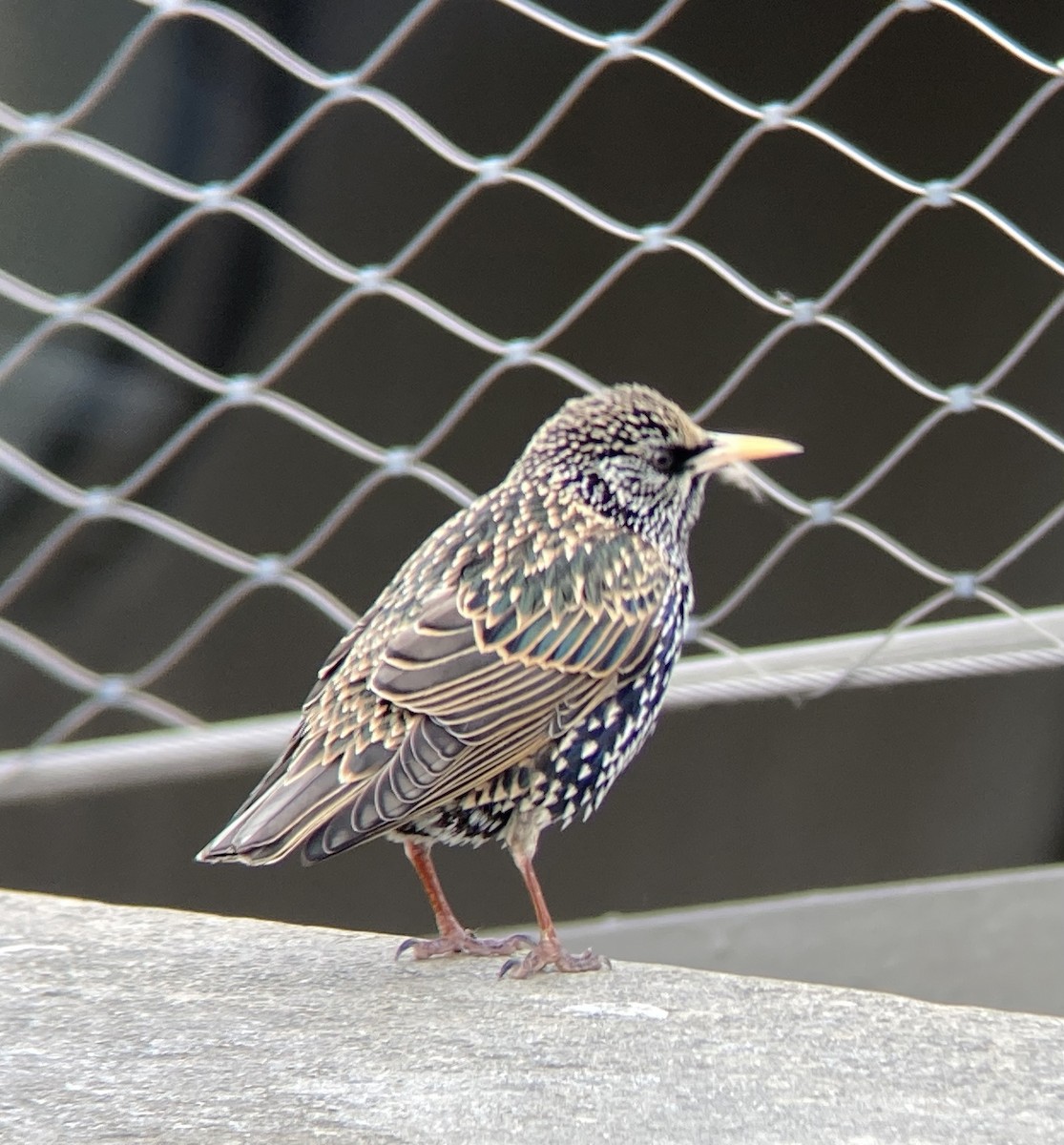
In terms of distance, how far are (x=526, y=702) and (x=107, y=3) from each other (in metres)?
1.05

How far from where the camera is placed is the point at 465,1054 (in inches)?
64.1

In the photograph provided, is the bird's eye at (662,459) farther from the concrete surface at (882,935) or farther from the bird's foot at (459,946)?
the concrete surface at (882,935)

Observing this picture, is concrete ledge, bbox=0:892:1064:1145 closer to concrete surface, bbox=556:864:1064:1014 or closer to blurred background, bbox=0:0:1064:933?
blurred background, bbox=0:0:1064:933

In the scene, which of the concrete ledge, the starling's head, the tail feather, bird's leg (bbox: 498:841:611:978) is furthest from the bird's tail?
the starling's head

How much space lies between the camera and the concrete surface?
2672 mm

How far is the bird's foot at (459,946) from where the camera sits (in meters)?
1.95

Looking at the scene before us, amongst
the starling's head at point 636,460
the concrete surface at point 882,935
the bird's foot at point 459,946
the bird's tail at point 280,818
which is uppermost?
the starling's head at point 636,460

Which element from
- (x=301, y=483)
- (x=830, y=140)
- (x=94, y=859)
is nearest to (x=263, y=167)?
(x=301, y=483)

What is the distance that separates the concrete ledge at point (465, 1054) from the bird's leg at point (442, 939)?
0.08ft

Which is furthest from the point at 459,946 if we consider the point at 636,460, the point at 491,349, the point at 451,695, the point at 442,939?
the point at 491,349

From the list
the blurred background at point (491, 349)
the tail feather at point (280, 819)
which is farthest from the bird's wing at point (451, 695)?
the blurred background at point (491, 349)

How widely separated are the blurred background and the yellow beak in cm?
38

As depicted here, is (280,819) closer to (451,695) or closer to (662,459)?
(451,695)

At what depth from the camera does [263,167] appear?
2.30 meters
